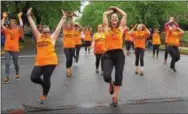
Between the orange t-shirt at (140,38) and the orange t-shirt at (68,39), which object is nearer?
the orange t-shirt at (68,39)

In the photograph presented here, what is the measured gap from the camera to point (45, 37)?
8820 millimetres

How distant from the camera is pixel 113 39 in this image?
339 inches

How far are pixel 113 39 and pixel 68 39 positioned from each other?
490 cm

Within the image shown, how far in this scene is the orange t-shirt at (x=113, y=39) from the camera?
8.56m

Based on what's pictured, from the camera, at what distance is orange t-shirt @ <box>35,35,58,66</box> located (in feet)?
28.6

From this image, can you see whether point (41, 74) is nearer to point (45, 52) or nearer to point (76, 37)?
point (45, 52)

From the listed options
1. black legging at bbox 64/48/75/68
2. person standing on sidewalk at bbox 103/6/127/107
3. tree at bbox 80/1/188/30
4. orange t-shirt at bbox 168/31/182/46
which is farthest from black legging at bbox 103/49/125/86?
tree at bbox 80/1/188/30

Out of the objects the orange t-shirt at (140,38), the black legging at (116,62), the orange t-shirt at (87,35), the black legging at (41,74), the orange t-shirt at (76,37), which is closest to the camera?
the black legging at (116,62)

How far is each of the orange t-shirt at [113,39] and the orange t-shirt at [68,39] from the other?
15.4 ft

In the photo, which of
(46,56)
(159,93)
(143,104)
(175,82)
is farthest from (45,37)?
(175,82)

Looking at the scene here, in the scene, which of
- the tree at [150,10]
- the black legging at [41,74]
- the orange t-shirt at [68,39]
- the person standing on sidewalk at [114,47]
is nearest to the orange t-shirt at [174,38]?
the orange t-shirt at [68,39]

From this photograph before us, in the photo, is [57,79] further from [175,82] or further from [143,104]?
[143,104]

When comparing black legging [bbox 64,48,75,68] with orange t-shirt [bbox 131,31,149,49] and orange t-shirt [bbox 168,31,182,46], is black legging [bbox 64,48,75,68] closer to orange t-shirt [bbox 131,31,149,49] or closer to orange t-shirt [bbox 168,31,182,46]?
orange t-shirt [bbox 131,31,149,49]

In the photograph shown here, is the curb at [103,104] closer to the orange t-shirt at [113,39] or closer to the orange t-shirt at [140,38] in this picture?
the orange t-shirt at [113,39]
